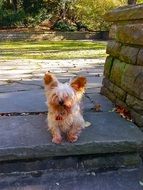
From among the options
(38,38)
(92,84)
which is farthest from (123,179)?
(38,38)

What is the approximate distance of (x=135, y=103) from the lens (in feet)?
14.5

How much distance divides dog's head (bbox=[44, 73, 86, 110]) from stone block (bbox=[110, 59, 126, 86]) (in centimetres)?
119

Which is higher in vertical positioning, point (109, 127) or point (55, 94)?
point (55, 94)

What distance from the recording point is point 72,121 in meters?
3.91

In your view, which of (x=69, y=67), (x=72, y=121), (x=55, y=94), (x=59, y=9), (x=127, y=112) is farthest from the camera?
(x=59, y=9)

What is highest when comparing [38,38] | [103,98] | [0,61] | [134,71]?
[134,71]

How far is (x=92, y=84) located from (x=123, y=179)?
3.28 m

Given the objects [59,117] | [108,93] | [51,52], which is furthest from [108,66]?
[51,52]

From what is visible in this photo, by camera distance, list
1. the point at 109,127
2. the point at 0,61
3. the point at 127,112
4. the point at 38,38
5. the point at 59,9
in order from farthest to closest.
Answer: the point at 59,9
the point at 38,38
the point at 0,61
the point at 127,112
the point at 109,127

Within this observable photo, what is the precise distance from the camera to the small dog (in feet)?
12.0

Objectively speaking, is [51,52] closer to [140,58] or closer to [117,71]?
[117,71]

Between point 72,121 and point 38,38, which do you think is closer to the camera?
point 72,121

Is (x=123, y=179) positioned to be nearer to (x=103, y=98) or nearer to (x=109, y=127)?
(x=109, y=127)

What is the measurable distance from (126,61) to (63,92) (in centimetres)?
142
